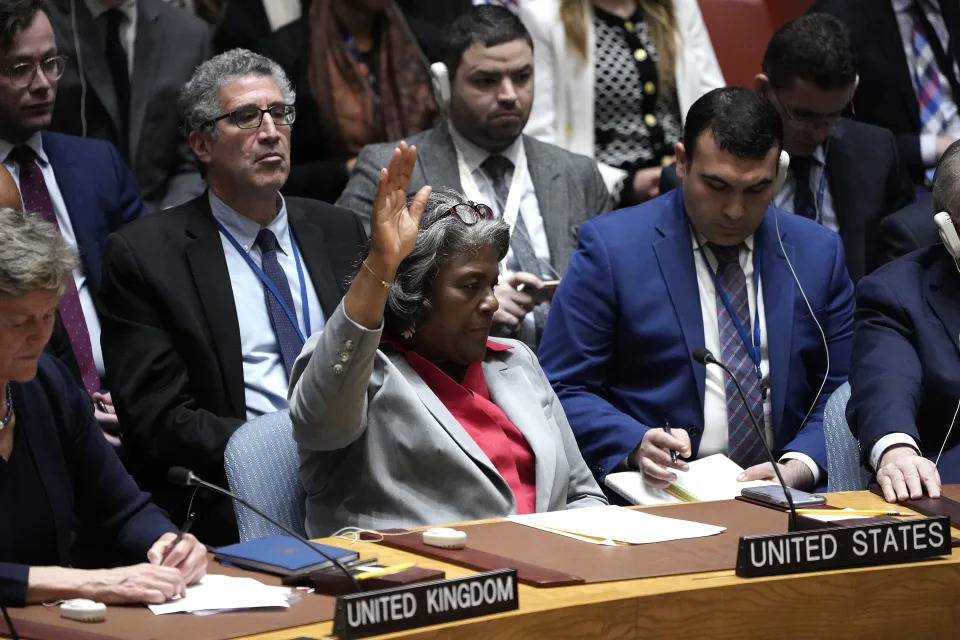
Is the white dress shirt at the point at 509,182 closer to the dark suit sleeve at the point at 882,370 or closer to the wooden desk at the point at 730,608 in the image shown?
the dark suit sleeve at the point at 882,370

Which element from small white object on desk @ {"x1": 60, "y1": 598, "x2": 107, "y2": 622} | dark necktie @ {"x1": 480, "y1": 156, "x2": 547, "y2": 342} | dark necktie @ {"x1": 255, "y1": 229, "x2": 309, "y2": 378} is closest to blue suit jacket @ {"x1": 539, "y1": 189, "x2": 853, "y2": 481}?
dark necktie @ {"x1": 480, "y1": 156, "x2": 547, "y2": 342}

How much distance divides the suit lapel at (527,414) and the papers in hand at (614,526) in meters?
0.15

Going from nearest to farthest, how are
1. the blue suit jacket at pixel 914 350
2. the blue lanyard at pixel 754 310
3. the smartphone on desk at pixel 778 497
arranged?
the smartphone on desk at pixel 778 497, the blue suit jacket at pixel 914 350, the blue lanyard at pixel 754 310

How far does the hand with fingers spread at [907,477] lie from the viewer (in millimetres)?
3025

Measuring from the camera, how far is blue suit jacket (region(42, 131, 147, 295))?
13.8 ft

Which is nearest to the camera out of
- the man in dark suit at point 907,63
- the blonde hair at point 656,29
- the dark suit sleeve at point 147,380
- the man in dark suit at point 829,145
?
the dark suit sleeve at point 147,380

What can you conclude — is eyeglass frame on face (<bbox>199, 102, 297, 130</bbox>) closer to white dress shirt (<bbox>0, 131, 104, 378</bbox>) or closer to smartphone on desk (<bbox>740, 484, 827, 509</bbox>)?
white dress shirt (<bbox>0, 131, 104, 378</bbox>)

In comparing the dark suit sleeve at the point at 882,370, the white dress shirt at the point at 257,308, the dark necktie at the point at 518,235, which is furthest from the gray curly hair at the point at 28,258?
the dark necktie at the point at 518,235

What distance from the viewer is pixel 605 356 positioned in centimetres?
390

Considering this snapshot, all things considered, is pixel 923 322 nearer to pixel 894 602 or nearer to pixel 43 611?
pixel 894 602

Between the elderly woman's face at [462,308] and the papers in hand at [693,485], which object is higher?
the elderly woman's face at [462,308]

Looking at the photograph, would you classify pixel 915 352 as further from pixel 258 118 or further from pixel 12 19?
pixel 12 19

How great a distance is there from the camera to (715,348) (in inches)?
152

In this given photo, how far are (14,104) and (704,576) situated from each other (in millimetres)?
2541
